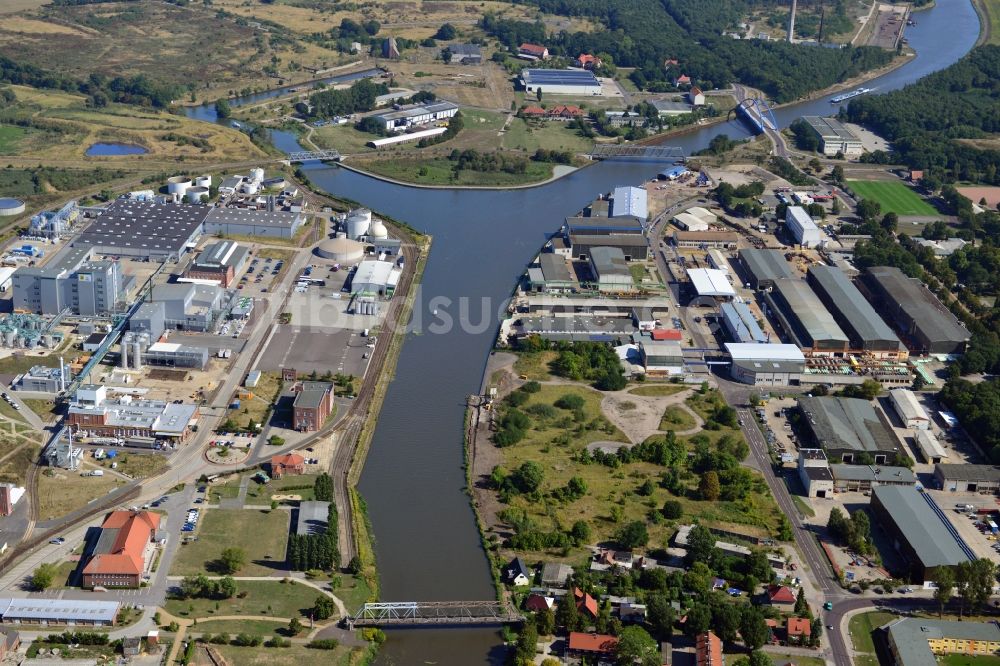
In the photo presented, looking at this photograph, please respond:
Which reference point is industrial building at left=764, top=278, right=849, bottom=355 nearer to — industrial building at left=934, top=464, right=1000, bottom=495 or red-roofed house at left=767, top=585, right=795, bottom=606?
industrial building at left=934, top=464, right=1000, bottom=495

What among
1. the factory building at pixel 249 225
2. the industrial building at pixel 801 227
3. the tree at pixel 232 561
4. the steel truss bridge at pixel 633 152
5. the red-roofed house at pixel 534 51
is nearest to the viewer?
the tree at pixel 232 561

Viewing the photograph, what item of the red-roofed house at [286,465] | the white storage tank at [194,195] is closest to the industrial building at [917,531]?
the red-roofed house at [286,465]

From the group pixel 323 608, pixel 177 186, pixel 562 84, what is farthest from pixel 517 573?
pixel 562 84

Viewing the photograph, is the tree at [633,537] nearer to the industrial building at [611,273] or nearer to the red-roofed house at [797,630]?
the red-roofed house at [797,630]

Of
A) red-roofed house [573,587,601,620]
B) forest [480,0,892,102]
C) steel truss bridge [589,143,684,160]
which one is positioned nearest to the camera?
red-roofed house [573,587,601,620]

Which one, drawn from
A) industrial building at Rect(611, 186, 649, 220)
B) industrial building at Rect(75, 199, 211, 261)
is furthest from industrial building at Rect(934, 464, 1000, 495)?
industrial building at Rect(75, 199, 211, 261)

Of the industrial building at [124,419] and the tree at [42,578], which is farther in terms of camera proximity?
the industrial building at [124,419]

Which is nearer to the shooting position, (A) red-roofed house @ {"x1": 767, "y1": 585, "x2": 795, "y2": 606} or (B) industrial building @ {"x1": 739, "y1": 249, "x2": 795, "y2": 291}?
(A) red-roofed house @ {"x1": 767, "y1": 585, "x2": 795, "y2": 606}
